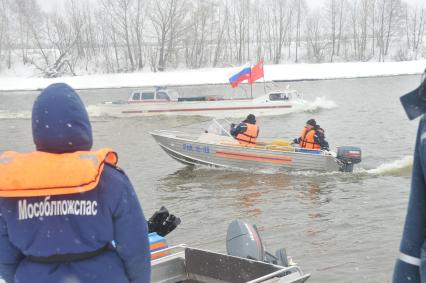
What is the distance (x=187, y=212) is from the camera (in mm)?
10250

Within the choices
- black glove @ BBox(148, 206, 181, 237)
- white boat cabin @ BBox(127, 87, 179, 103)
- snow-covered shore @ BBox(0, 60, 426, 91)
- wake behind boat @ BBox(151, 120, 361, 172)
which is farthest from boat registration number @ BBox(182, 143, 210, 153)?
snow-covered shore @ BBox(0, 60, 426, 91)

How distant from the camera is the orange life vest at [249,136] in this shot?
1323cm

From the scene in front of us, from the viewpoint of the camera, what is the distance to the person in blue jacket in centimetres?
173

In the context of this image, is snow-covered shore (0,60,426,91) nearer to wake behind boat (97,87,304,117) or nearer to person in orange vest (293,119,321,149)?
wake behind boat (97,87,304,117)

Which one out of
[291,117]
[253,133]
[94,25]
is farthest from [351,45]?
[253,133]

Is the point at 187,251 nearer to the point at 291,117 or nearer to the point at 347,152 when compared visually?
the point at 347,152

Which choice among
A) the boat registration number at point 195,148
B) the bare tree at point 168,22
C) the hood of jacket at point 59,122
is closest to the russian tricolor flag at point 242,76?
the boat registration number at point 195,148

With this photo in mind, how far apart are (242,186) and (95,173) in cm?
1008

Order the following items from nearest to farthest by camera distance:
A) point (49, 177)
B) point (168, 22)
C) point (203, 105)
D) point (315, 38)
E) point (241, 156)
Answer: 1. point (49, 177)
2. point (241, 156)
3. point (203, 105)
4. point (168, 22)
5. point (315, 38)

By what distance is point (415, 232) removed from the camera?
1.78 metres

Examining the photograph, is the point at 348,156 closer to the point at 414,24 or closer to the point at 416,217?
the point at 416,217

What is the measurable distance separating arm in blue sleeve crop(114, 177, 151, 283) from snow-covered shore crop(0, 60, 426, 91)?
47.8m

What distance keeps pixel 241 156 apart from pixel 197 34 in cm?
4997

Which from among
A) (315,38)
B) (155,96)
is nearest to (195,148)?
(155,96)
